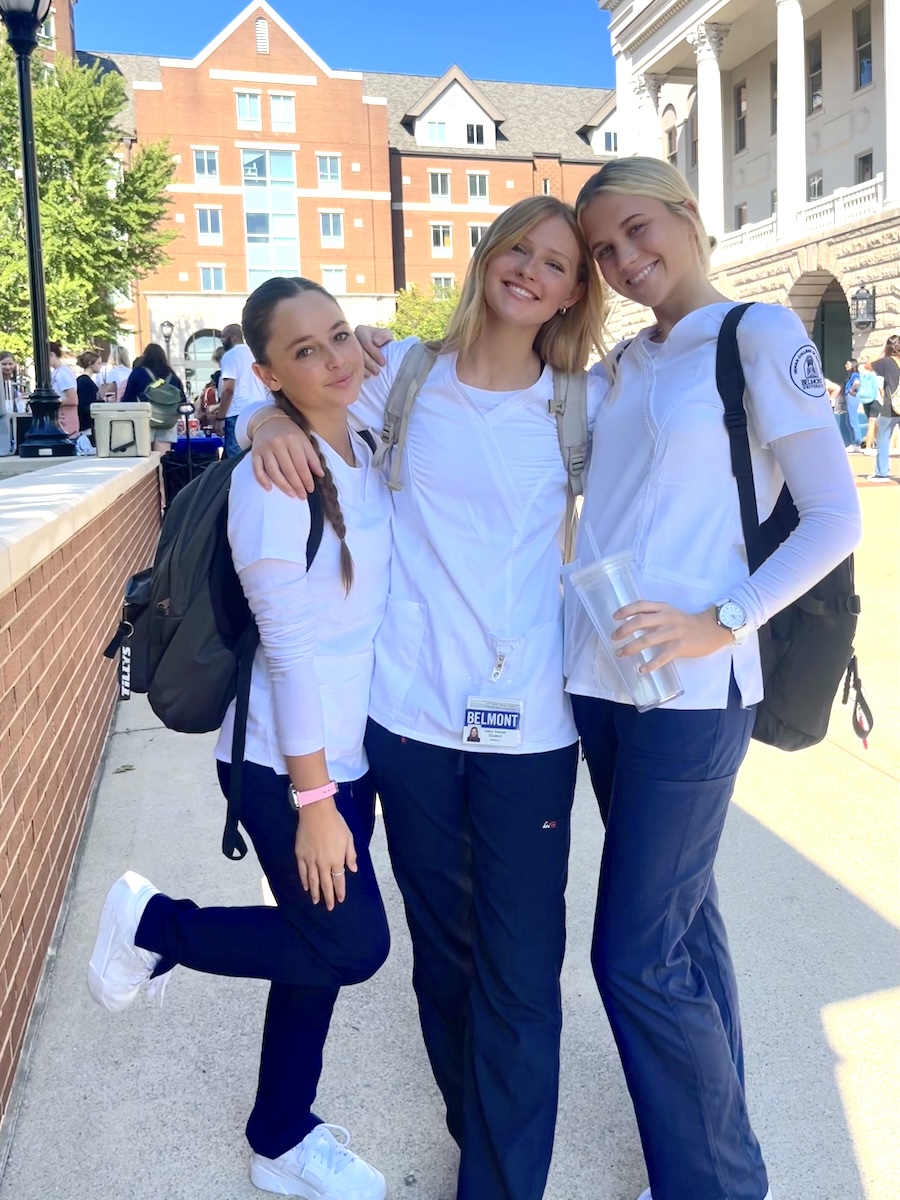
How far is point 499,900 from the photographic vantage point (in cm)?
195

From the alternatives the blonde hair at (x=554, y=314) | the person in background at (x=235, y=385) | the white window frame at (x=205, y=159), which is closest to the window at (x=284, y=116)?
the white window frame at (x=205, y=159)

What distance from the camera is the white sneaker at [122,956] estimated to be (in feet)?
7.01

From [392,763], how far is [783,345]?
→ 3.55 ft

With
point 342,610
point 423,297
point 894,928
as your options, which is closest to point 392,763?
point 342,610

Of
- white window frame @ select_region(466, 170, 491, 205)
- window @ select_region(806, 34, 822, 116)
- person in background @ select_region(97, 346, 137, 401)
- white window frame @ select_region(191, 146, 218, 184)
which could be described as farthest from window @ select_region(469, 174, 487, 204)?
person in background @ select_region(97, 346, 137, 401)

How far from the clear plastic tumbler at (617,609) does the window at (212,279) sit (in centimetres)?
4885

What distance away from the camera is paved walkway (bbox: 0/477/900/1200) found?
2143 millimetres

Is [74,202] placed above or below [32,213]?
above

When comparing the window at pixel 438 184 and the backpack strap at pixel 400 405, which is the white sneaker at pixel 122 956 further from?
the window at pixel 438 184

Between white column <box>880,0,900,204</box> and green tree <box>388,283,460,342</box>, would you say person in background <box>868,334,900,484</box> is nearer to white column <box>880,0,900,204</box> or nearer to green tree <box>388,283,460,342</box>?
white column <box>880,0,900,204</box>

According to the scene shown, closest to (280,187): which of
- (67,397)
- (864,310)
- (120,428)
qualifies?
(864,310)

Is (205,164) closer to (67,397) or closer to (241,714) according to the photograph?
(67,397)

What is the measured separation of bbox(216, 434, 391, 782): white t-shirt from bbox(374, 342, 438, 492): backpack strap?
41 millimetres

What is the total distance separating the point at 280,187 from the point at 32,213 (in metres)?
43.4
